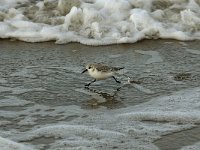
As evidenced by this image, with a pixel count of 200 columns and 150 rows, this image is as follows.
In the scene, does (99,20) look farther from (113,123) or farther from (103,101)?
(113,123)

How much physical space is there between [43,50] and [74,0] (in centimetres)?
172

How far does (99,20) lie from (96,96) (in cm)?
256

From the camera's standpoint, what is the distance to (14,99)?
5801 mm

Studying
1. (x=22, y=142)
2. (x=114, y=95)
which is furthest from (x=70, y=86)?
(x=22, y=142)

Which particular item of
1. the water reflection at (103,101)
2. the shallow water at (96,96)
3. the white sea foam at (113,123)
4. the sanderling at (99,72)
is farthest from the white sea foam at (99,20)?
the white sea foam at (113,123)

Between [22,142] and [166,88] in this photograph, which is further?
[166,88]

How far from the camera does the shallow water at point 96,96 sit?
4938 mm

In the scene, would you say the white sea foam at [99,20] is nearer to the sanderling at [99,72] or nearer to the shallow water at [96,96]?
the shallow water at [96,96]

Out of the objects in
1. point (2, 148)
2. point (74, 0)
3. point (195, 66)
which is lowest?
point (2, 148)

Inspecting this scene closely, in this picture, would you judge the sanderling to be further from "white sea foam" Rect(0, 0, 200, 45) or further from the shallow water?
"white sea foam" Rect(0, 0, 200, 45)

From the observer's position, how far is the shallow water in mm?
4938

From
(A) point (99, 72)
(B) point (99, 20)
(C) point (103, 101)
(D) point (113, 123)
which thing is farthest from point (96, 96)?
(B) point (99, 20)

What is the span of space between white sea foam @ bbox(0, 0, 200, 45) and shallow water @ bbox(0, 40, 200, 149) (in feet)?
0.81

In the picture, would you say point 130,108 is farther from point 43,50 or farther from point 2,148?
point 43,50
